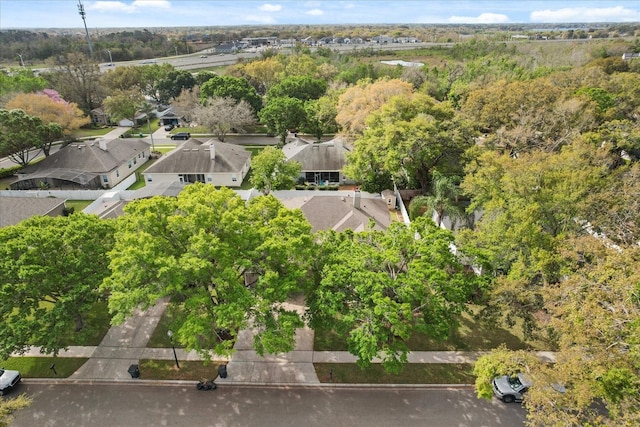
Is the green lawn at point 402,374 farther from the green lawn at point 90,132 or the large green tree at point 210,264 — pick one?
the green lawn at point 90,132

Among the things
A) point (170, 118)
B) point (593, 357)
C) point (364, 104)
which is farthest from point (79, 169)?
point (593, 357)

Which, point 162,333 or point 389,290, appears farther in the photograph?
point 162,333

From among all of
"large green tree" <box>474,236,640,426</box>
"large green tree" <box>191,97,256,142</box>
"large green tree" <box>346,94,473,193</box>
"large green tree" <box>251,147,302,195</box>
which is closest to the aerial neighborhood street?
"large green tree" <box>474,236,640,426</box>

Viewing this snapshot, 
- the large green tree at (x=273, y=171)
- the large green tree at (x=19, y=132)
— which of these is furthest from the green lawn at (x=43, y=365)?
the large green tree at (x=19, y=132)

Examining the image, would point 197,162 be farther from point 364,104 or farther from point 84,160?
point 364,104

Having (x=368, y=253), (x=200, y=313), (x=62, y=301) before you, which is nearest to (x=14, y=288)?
(x=62, y=301)

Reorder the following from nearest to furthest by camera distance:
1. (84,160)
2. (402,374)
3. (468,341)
Result: 1. (402,374)
2. (468,341)
3. (84,160)

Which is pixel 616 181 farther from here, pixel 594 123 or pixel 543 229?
pixel 594 123
